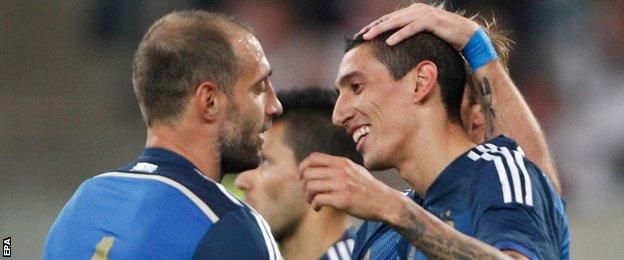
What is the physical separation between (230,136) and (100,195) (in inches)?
15.8

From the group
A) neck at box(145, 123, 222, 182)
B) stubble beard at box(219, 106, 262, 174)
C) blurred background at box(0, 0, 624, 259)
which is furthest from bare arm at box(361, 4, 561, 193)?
blurred background at box(0, 0, 624, 259)

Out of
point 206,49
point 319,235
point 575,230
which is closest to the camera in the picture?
point 206,49

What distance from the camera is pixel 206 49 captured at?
2.58m

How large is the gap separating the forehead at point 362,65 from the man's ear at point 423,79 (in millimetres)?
99

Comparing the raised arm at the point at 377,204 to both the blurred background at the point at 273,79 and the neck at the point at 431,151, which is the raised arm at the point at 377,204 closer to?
the neck at the point at 431,151

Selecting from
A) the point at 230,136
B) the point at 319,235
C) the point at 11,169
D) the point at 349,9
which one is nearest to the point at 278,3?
the point at 349,9

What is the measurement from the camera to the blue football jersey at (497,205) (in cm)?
243

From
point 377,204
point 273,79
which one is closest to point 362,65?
point 377,204

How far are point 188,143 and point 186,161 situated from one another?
0.22ft

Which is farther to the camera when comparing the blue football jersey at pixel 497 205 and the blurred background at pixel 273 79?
the blurred background at pixel 273 79

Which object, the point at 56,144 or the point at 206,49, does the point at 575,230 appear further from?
the point at 206,49

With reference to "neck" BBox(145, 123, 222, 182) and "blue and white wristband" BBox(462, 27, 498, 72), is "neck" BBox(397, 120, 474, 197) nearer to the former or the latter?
"blue and white wristband" BBox(462, 27, 498, 72)

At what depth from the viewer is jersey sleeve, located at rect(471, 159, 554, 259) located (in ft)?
7.80

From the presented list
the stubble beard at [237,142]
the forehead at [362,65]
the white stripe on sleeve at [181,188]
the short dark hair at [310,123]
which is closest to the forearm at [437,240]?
the white stripe on sleeve at [181,188]
